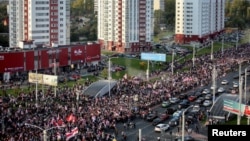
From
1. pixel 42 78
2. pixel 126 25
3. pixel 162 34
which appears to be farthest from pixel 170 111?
pixel 162 34

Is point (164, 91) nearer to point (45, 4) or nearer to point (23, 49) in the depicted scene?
point (23, 49)

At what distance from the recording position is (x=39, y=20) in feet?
277

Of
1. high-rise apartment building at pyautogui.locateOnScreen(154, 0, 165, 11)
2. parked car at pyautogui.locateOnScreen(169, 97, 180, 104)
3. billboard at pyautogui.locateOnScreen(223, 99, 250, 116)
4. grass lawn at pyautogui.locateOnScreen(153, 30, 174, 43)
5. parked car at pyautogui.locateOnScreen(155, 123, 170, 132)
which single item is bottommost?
parked car at pyautogui.locateOnScreen(155, 123, 170, 132)

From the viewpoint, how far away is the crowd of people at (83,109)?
115 feet

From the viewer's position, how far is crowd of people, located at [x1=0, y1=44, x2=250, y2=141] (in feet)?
115

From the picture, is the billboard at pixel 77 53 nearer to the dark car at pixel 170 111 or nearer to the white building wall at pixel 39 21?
the white building wall at pixel 39 21

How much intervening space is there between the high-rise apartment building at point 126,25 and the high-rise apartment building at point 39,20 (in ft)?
41.5

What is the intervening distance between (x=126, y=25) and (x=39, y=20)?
63.7 feet

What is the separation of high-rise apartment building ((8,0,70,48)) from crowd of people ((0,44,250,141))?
26.3 meters

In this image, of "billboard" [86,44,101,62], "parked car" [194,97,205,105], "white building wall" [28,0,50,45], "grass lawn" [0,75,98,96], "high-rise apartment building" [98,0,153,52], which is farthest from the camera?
"high-rise apartment building" [98,0,153,52]

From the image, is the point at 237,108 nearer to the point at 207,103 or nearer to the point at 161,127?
the point at 161,127

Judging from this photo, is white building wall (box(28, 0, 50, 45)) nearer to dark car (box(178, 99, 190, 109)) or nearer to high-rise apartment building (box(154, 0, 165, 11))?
dark car (box(178, 99, 190, 109))

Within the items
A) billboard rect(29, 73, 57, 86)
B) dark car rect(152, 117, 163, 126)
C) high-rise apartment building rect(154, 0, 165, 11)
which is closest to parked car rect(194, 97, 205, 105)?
dark car rect(152, 117, 163, 126)

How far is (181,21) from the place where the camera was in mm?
117938
